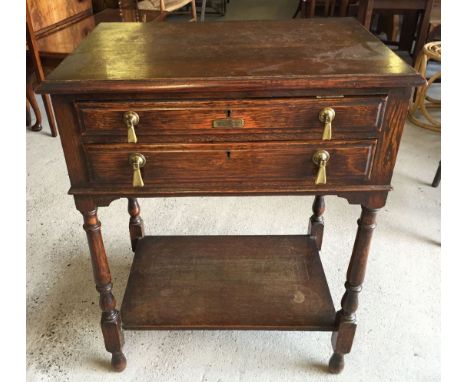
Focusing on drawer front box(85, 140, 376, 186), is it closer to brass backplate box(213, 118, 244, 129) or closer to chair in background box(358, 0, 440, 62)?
brass backplate box(213, 118, 244, 129)

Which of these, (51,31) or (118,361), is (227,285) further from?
(51,31)

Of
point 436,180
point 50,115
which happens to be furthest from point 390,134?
point 50,115

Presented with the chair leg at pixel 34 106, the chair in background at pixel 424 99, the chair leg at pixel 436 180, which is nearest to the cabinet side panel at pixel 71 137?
the chair leg at pixel 436 180

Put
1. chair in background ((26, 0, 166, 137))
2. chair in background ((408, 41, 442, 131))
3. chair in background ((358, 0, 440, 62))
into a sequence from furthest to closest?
1. chair in background ((358, 0, 440, 62))
2. chair in background ((408, 41, 442, 131))
3. chair in background ((26, 0, 166, 137))

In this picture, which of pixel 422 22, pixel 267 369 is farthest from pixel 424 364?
pixel 422 22

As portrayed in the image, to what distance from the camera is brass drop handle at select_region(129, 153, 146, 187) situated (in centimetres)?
105

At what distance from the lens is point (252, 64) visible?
104 centimetres

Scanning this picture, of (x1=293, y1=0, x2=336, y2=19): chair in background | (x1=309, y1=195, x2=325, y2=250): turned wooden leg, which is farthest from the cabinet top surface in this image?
(x1=293, y1=0, x2=336, y2=19): chair in background

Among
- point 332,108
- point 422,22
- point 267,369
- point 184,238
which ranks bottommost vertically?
point 267,369

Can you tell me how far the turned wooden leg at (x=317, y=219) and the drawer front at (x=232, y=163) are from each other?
2.05 ft

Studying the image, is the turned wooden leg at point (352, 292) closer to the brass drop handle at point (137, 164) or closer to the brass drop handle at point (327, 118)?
the brass drop handle at point (327, 118)

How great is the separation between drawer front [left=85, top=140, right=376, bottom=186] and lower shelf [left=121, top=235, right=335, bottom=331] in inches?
21.3

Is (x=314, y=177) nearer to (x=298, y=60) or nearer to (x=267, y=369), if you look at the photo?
(x=298, y=60)

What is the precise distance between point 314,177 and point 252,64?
32 centimetres
